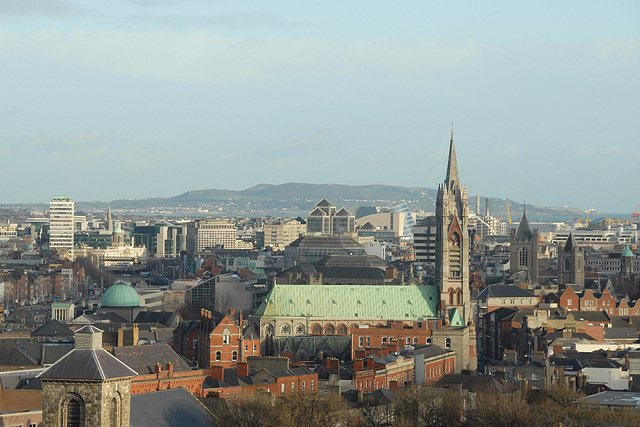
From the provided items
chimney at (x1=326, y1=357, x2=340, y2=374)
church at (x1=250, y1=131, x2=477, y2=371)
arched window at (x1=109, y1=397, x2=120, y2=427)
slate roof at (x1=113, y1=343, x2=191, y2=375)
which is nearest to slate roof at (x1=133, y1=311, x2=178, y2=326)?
church at (x1=250, y1=131, x2=477, y2=371)

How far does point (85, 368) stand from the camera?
195ft

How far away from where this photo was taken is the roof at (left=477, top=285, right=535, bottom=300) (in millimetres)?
177875

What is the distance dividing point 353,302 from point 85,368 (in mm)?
91581

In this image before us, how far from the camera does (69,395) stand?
195 feet

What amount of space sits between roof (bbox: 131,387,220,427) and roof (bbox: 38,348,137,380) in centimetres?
686

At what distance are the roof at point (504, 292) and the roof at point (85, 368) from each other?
4747 inches

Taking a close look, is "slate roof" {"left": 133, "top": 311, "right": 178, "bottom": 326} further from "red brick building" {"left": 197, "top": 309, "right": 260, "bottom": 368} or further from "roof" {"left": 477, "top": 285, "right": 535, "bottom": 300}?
"roof" {"left": 477, "top": 285, "right": 535, "bottom": 300}

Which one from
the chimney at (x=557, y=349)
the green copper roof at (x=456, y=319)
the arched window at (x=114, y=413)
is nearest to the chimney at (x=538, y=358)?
the chimney at (x=557, y=349)

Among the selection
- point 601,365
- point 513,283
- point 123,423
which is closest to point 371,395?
point 601,365

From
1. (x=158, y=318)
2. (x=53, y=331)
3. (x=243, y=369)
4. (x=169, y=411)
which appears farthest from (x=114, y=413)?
(x=158, y=318)

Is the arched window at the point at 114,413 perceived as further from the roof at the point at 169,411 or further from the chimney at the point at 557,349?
the chimney at the point at 557,349

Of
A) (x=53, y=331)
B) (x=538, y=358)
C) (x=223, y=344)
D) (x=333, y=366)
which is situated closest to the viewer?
(x=333, y=366)

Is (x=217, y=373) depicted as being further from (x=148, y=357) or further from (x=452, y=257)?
(x=452, y=257)

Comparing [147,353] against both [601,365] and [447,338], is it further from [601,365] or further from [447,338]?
[447,338]
